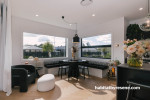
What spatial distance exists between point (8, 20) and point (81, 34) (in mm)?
4097

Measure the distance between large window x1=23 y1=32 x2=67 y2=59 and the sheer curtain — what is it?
4.90 ft

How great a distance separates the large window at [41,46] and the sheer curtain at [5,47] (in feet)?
4.90

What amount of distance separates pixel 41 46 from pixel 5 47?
2.11 metres

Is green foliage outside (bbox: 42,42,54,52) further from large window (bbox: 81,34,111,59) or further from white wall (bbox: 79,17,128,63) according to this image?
white wall (bbox: 79,17,128,63)

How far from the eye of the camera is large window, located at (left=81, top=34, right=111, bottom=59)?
445 centimetres

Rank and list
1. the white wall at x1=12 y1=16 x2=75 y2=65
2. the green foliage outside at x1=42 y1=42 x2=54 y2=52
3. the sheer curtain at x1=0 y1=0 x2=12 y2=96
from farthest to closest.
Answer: the green foliage outside at x1=42 y1=42 x2=54 y2=52
the white wall at x1=12 y1=16 x2=75 y2=65
the sheer curtain at x1=0 y1=0 x2=12 y2=96

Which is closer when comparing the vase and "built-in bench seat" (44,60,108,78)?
the vase

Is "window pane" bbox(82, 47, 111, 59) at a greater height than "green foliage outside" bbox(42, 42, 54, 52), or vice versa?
"green foliage outside" bbox(42, 42, 54, 52)

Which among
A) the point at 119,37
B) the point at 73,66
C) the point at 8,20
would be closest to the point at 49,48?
the point at 73,66

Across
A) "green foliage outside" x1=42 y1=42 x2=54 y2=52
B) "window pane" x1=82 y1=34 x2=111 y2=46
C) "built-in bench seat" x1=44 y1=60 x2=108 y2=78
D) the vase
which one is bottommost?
"built-in bench seat" x1=44 y1=60 x2=108 y2=78

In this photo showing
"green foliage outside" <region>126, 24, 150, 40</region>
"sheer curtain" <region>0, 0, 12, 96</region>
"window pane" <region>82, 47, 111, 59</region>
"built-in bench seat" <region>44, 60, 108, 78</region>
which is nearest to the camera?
"sheer curtain" <region>0, 0, 12, 96</region>

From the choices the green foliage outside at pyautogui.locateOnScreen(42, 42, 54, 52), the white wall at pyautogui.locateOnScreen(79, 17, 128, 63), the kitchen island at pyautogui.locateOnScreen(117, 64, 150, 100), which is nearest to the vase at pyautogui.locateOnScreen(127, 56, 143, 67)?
the kitchen island at pyautogui.locateOnScreen(117, 64, 150, 100)

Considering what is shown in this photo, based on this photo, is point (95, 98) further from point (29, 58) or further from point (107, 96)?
point (29, 58)

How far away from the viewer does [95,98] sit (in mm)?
2258
